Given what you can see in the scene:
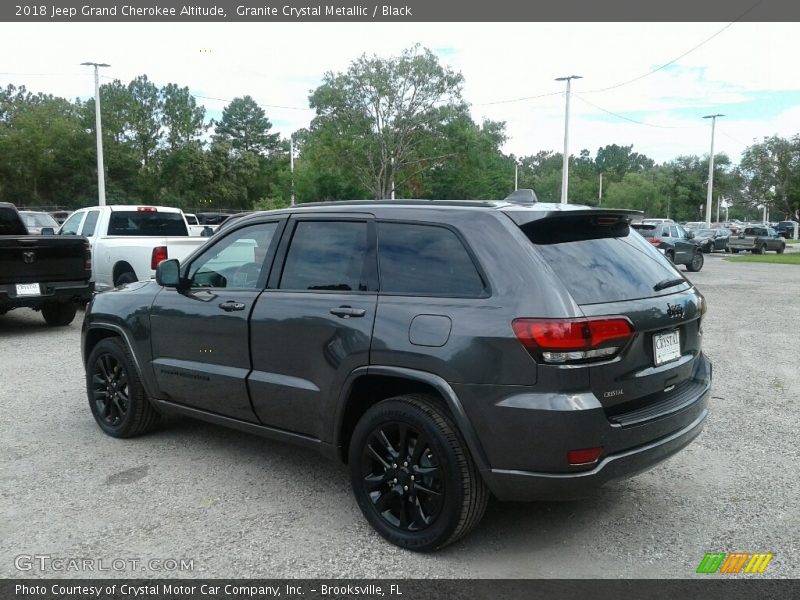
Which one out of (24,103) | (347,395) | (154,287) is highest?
(24,103)

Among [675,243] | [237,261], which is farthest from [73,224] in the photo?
[675,243]

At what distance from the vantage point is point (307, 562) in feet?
11.2

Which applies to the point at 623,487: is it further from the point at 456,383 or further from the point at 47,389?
the point at 47,389

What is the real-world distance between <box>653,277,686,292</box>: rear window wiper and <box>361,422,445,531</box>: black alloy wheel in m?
1.49

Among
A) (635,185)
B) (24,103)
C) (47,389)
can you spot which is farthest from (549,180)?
(47,389)

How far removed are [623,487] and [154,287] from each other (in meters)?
3.55

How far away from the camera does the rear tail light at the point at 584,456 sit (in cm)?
311

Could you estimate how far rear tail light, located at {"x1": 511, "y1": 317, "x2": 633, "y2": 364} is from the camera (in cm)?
309

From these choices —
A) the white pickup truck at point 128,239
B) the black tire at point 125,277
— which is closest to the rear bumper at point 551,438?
the white pickup truck at point 128,239

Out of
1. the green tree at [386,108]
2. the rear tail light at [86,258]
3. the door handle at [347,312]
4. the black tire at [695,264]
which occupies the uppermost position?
the green tree at [386,108]

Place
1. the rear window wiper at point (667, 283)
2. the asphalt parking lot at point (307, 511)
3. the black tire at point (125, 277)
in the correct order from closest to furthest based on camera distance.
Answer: the asphalt parking lot at point (307, 511) < the rear window wiper at point (667, 283) < the black tire at point (125, 277)

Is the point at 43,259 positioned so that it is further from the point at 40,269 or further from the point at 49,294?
the point at 49,294

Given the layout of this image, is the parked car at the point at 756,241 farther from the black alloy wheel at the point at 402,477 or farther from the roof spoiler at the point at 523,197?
the black alloy wheel at the point at 402,477

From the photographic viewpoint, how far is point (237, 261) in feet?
14.9
